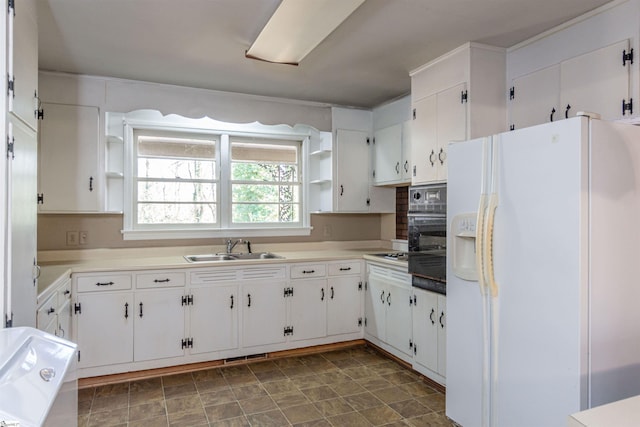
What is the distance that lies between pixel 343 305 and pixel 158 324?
1.60 m

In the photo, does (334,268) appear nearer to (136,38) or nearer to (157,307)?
(157,307)

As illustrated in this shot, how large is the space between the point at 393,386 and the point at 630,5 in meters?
2.72

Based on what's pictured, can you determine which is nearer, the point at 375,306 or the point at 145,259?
the point at 145,259

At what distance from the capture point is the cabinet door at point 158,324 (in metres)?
3.05

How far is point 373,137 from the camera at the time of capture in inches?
167

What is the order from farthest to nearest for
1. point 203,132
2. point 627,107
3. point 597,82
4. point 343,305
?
point 203,132
point 343,305
point 597,82
point 627,107

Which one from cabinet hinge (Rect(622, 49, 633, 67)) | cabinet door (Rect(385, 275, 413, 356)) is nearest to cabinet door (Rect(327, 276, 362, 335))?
cabinet door (Rect(385, 275, 413, 356))

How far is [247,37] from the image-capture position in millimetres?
2604

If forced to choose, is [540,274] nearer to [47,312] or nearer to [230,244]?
[47,312]

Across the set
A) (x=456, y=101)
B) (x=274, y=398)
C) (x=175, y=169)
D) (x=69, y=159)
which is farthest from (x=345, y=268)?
(x=69, y=159)

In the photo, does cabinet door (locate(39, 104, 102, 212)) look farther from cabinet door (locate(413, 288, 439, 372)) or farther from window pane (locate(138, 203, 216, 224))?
cabinet door (locate(413, 288, 439, 372))

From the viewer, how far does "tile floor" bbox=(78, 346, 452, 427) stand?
8.13 ft

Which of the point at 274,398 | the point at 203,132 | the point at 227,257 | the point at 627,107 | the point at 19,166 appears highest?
the point at 203,132

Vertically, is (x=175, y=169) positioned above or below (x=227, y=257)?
above
